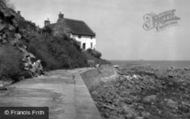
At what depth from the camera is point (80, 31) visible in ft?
140

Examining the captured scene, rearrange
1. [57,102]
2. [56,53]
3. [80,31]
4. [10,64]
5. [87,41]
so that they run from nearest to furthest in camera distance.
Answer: [57,102] → [10,64] → [56,53] → [80,31] → [87,41]

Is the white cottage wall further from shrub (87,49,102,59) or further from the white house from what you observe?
shrub (87,49,102,59)

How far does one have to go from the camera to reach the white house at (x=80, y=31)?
40.8 m

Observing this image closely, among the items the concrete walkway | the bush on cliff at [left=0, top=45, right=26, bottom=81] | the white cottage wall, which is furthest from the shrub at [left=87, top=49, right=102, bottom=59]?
the concrete walkway

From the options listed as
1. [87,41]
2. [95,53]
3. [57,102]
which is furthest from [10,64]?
[87,41]

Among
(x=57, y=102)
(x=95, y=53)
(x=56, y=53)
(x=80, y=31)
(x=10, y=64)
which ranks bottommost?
(x=57, y=102)

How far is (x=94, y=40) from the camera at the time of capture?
45094mm

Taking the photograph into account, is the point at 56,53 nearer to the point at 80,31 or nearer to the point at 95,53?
the point at 95,53

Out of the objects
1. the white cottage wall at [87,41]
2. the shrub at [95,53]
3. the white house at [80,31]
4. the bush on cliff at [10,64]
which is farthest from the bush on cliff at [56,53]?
the white cottage wall at [87,41]

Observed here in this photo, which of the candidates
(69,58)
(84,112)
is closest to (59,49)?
(69,58)

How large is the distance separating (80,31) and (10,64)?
1296 inches

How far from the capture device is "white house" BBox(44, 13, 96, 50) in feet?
134

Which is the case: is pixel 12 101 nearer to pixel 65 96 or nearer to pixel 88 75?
pixel 65 96

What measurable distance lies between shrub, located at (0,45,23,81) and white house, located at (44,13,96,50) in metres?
29.0
